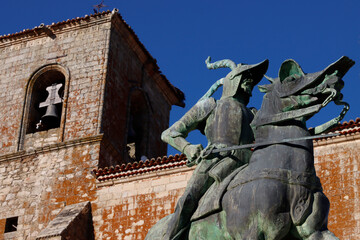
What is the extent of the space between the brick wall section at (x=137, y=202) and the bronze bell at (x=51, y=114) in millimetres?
3739

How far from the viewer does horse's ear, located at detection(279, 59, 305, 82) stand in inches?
250

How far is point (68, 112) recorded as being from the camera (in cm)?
2000

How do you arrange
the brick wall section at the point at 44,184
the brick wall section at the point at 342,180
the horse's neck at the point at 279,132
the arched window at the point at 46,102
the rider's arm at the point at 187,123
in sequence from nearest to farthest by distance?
the horse's neck at the point at 279,132, the rider's arm at the point at 187,123, the brick wall section at the point at 342,180, the brick wall section at the point at 44,184, the arched window at the point at 46,102

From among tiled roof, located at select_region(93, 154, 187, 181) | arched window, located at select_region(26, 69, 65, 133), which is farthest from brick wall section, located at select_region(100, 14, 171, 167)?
arched window, located at select_region(26, 69, 65, 133)

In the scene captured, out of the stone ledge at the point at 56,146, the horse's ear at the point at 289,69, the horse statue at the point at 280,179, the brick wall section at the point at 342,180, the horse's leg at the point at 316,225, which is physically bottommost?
the horse's leg at the point at 316,225

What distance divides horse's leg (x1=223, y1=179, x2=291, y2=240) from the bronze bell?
14.8 metres

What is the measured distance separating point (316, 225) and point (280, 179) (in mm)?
423

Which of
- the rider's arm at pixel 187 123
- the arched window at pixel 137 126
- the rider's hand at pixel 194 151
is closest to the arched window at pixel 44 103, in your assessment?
the arched window at pixel 137 126

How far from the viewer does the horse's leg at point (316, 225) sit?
5.76m

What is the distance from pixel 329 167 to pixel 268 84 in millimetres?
8640

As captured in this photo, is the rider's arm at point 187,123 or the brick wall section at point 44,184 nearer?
the rider's arm at point 187,123

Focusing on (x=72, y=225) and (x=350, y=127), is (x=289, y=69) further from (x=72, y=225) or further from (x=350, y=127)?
(x=72, y=225)

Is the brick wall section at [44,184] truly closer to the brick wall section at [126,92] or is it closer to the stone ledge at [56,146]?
the stone ledge at [56,146]

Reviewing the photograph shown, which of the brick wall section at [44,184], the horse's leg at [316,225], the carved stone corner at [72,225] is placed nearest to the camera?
the horse's leg at [316,225]
